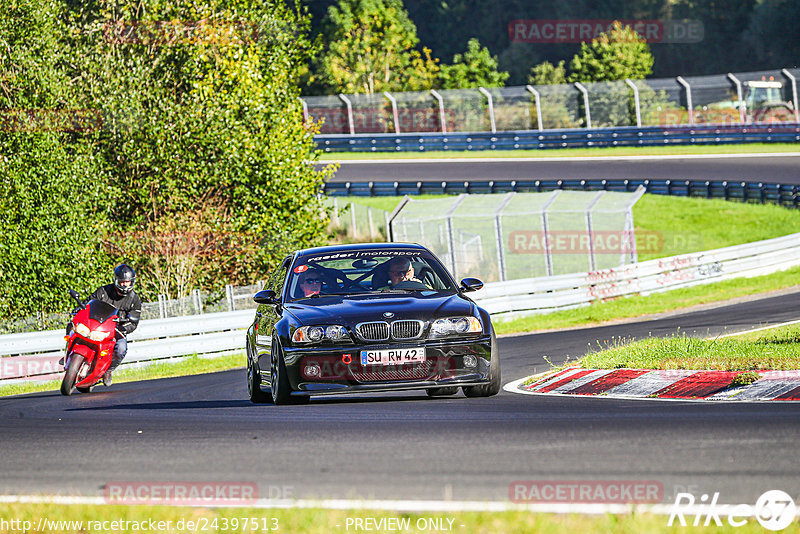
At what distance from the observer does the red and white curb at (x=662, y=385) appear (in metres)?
9.59

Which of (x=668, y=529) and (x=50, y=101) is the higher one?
(x=50, y=101)

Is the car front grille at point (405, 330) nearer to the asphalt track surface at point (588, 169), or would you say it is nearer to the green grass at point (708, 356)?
the green grass at point (708, 356)

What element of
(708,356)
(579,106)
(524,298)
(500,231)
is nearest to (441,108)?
(579,106)

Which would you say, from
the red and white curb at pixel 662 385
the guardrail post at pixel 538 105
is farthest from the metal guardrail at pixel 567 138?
the red and white curb at pixel 662 385

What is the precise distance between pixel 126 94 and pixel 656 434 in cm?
2328

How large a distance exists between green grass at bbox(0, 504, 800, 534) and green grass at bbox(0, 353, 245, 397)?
12.6 m

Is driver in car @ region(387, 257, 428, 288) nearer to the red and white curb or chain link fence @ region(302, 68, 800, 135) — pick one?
the red and white curb

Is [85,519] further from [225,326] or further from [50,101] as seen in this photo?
[50,101]

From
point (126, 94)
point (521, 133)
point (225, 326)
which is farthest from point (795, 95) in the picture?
point (225, 326)

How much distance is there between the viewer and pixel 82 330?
13.9 metres

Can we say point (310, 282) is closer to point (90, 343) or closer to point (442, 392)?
point (442, 392)

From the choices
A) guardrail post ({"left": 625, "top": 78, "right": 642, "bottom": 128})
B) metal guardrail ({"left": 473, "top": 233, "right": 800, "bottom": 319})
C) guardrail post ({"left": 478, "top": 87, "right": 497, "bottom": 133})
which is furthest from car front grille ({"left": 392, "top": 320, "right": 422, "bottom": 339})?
guardrail post ({"left": 625, "top": 78, "right": 642, "bottom": 128})

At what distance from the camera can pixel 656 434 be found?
24.2 ft

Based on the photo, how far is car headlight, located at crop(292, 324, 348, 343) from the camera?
10070mm
